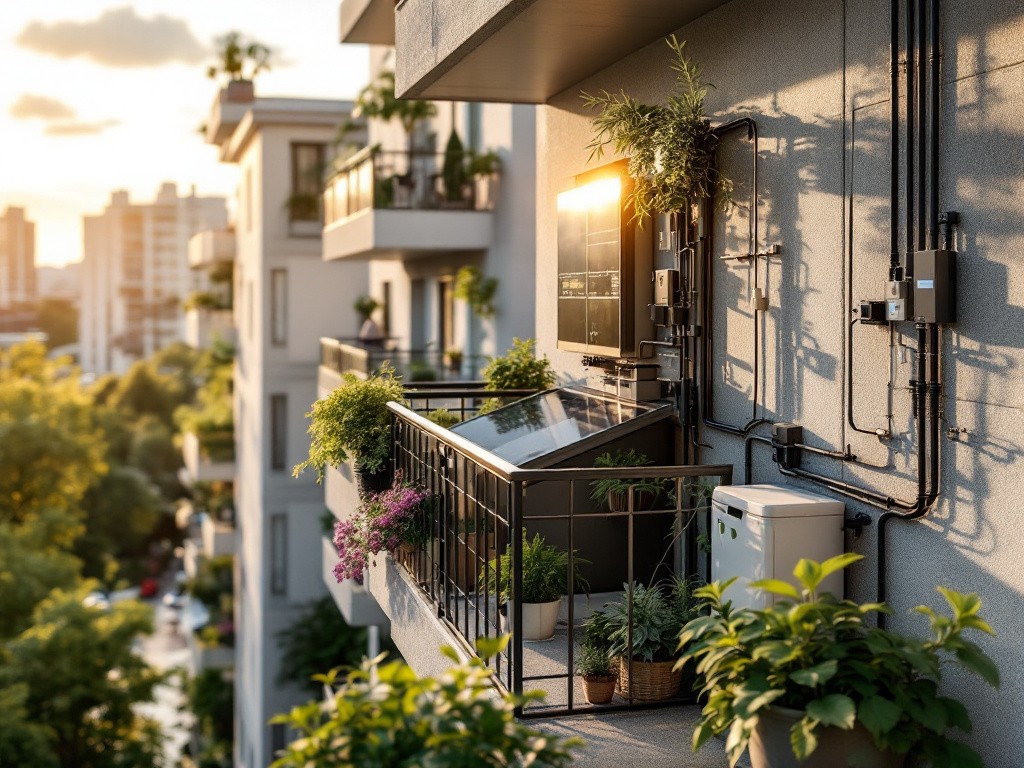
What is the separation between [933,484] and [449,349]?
14914 millimetres

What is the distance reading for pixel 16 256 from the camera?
164 m

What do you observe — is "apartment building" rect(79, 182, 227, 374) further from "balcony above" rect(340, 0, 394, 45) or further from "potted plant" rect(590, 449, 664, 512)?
"potted plant" rect(590, 449, 664, 512)

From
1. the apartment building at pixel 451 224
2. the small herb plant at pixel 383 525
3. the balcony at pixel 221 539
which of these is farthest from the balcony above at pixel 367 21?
the balcony at pixel 221 539

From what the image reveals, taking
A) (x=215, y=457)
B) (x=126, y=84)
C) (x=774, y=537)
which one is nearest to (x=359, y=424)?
(x=774, y=537)

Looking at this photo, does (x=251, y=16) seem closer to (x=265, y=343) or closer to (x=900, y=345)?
(x=265, y=343)

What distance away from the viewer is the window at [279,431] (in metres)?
26.5

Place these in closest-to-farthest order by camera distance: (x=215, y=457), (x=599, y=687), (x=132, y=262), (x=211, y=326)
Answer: (x=599, y=687)
(x=215, y=457)
(x=211, y=326)
(x=132, y=262)

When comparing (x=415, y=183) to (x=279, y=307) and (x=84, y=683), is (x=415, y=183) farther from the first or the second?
(x=84, y=683)

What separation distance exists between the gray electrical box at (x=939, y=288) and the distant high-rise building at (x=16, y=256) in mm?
165568

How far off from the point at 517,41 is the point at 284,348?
19.5 metres

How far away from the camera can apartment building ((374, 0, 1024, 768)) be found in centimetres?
497

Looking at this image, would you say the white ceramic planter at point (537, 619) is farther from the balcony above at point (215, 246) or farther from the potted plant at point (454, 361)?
the balcony above at point (215, 246)

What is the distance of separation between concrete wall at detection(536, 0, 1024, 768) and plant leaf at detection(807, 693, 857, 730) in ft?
2.98

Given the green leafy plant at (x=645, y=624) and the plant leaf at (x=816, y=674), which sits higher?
the plant leaf at (x=816, y=674)
